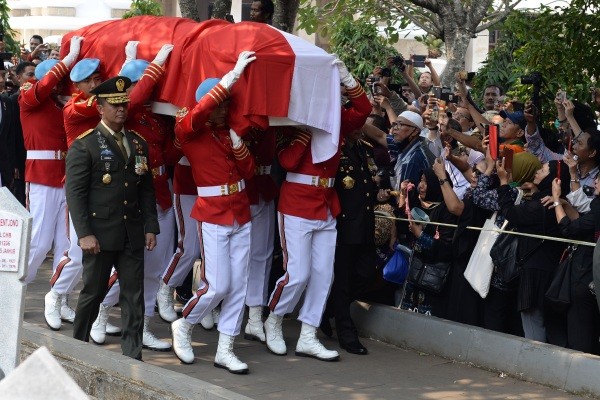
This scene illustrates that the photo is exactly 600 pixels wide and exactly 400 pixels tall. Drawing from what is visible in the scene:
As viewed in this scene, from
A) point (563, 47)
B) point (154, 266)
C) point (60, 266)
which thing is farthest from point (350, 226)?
point (563, 47)

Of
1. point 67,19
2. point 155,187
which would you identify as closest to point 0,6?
point 67,19

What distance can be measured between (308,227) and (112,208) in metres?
1.38

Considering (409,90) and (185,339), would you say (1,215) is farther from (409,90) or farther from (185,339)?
(409,90)

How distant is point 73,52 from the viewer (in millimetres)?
9297

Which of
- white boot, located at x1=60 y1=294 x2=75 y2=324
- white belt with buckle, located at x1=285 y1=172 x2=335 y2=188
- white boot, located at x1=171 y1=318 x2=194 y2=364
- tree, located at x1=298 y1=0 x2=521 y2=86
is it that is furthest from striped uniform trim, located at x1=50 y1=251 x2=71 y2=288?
tree, located at x1=298 y1=0 x2=521 y2=86

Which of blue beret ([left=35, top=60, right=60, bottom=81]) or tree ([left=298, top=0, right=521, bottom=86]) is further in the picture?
tree ([left=298, top=0, right=521, bottom=86])

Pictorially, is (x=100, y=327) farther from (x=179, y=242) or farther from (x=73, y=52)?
(x=73, y=52)

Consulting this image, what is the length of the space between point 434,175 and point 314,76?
4.89 feet

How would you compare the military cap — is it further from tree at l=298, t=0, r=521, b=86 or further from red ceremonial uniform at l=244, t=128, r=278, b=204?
tree at l=298, t=0, r=521, b=86

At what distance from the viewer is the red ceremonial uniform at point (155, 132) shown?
8.45 metres

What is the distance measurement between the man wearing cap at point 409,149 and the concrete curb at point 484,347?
42.7 inches

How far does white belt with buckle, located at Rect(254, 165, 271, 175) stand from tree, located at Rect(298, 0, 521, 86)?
219 inches

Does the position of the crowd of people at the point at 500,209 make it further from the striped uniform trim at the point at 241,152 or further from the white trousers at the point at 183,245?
the striped uniform trim at the point at 241,152

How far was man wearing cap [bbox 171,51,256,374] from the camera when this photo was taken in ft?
26.8
